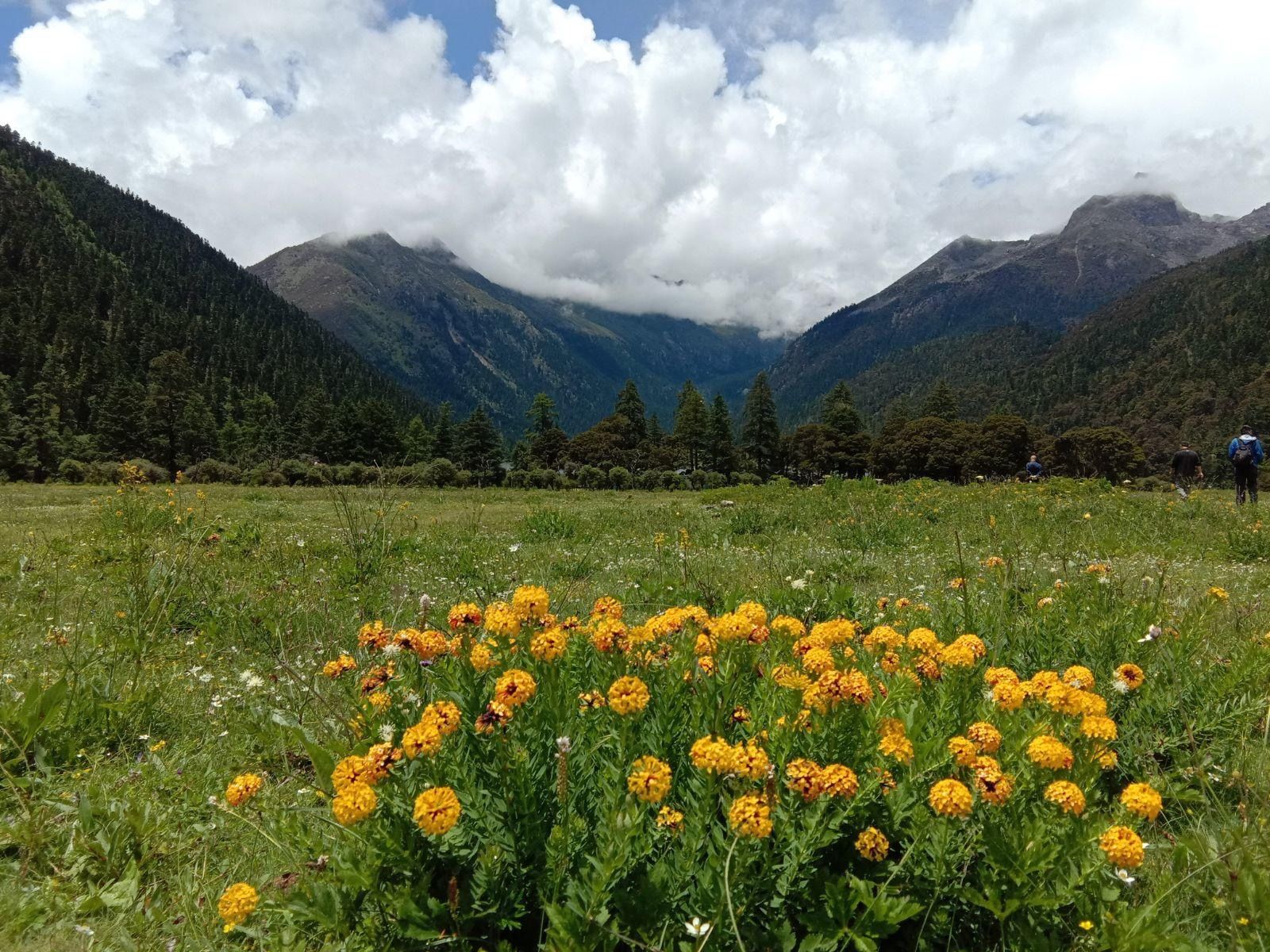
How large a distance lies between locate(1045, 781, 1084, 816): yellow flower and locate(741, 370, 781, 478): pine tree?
8178cm

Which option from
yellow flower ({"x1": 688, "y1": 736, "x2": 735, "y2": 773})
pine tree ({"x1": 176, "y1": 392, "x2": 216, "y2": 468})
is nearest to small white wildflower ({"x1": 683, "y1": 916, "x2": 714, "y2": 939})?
yellow flower ({"x1": 688, "y1": 736, "x2": 735, "y2": 773})

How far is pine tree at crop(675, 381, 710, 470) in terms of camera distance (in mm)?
77750

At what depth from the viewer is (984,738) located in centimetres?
203

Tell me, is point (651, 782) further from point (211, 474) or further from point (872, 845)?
point (211, 474)

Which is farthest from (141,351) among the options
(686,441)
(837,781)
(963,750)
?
(963,750)

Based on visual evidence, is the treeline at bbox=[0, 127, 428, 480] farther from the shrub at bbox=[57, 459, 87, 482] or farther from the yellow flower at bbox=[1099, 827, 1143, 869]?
the yellow flower at bbox=[1099, 827, 1143, 869]

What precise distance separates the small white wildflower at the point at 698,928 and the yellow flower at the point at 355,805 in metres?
0.95

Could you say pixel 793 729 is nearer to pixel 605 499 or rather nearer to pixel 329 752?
pixel 329 752

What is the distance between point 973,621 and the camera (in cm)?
386

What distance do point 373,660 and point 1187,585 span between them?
8.30m

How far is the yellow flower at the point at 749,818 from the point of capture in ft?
5.24

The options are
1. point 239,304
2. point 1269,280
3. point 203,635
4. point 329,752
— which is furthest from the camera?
point 239,304

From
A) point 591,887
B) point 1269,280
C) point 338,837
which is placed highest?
point 1269,280

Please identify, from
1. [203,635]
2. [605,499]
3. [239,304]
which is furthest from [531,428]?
[239,304]
